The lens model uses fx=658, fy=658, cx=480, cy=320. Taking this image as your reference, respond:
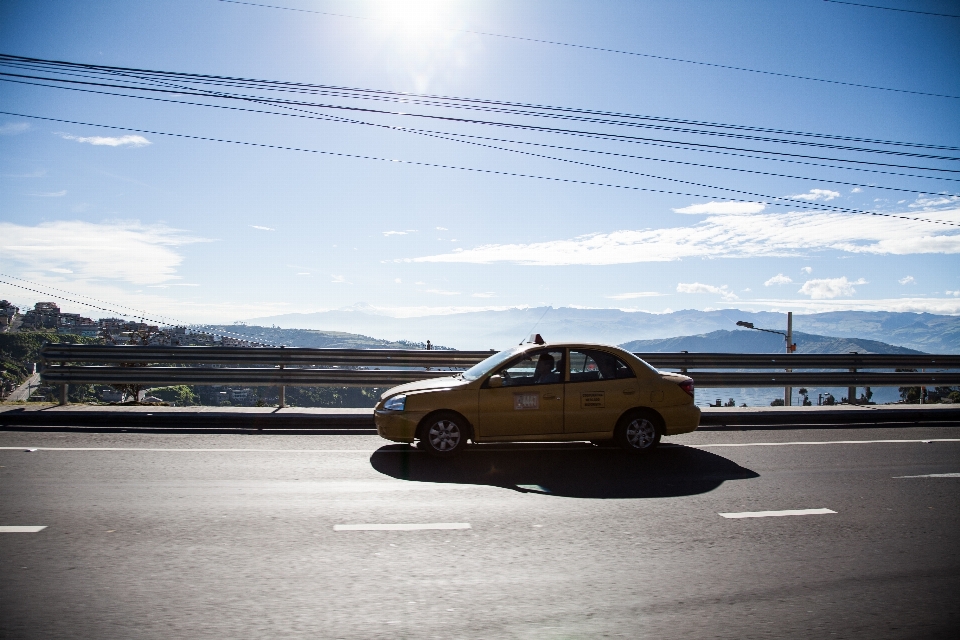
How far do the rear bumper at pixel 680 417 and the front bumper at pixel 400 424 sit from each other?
322 centimetres

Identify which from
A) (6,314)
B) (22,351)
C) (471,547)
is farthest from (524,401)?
(6,314)

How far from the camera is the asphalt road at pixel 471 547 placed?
11.9 feet

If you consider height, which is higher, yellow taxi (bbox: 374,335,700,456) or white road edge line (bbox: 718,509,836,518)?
yellow taxi (bbox: 374,335,700,456)

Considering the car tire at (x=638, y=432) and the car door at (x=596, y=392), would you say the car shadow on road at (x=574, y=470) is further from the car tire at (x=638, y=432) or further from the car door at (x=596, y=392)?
the car door at (x=596, y=392)

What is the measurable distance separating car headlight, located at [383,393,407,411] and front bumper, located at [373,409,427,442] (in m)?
0.05

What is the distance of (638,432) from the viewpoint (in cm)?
863

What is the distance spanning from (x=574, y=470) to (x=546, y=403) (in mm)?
1018

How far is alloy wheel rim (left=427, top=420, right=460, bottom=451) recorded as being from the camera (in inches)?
321

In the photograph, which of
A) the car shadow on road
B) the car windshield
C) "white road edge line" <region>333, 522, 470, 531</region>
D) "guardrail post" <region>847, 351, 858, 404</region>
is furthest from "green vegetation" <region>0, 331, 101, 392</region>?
"guardrail post" <region>847, 351, 858, 404</region>

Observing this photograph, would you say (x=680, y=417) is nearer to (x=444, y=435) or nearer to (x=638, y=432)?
(x=638, y=432)

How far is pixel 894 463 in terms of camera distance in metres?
8.45

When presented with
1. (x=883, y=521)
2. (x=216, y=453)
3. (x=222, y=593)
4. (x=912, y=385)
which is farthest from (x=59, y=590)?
(x=912, y=385)

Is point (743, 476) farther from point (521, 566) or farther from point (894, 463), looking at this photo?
point (521, 566)

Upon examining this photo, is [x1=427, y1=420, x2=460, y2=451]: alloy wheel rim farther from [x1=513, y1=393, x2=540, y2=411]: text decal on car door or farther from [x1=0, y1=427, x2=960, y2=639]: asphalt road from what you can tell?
[x1=513, y1=393, x2=540, y2=411]: text decal on car door
